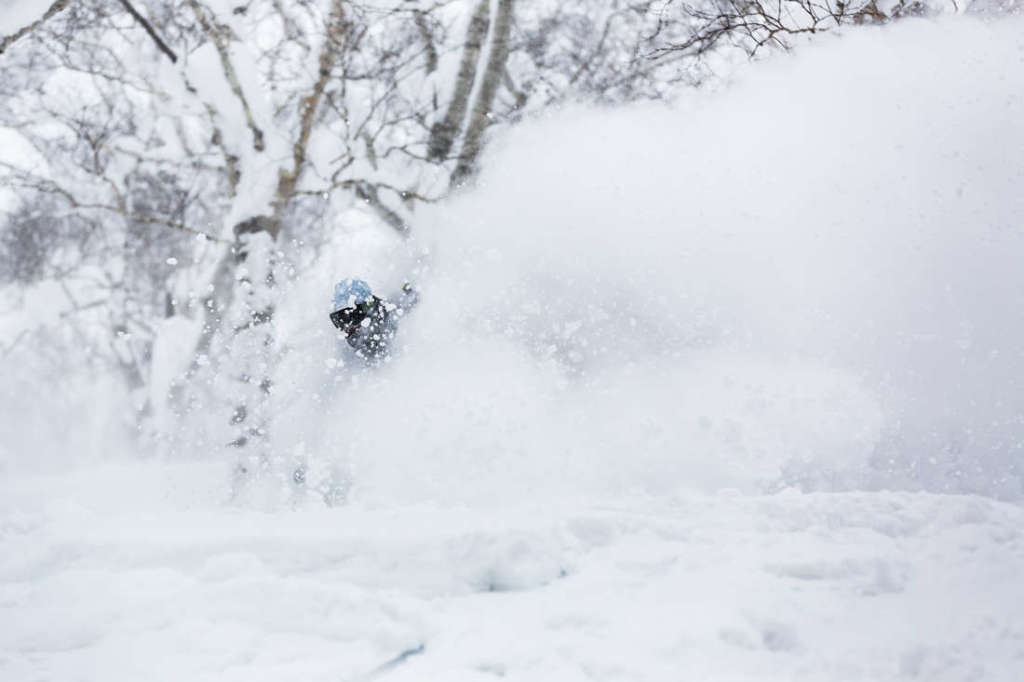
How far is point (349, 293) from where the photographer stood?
423cm

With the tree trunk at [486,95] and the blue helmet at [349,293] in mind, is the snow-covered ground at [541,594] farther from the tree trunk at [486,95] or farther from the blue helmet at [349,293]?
the tree trunk at [486,95]

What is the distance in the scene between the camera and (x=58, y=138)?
6.69 metres

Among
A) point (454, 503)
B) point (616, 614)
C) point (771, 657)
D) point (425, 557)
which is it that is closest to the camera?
point (771, 657)

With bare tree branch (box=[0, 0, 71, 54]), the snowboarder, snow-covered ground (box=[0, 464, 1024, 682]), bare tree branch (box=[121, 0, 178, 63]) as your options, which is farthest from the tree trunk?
bare tree branch (box=[0, 0, 71, 54])

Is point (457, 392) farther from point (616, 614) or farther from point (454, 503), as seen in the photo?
point (616, 614)

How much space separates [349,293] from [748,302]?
245cm

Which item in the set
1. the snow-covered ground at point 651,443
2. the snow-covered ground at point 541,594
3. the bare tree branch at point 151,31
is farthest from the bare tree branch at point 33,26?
the snow-covered ground at point 541,594

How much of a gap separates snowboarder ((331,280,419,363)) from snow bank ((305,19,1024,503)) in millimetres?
135

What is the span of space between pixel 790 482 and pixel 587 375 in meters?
1.35

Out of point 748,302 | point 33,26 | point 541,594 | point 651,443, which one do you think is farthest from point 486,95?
point 541,594

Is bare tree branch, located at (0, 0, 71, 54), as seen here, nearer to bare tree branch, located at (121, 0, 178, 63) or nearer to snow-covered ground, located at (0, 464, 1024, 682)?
bare tree branch, located at (121, 0, 178, 63)

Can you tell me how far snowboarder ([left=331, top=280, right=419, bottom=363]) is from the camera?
4250 millimetres

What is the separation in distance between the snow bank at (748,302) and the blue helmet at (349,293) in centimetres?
50

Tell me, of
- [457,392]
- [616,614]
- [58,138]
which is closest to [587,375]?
[457,392]
